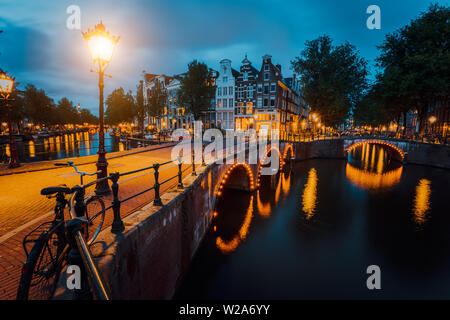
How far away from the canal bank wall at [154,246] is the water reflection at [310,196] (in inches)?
350

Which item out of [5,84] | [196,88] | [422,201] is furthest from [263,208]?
[196,88]

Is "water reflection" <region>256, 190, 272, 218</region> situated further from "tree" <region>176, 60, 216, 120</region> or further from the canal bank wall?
"tree" <region>176, 60, 216, 120</region>

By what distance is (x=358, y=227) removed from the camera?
13773mm

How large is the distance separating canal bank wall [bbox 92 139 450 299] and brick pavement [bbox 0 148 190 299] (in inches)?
32.9

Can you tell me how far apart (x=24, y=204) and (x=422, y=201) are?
24.6m

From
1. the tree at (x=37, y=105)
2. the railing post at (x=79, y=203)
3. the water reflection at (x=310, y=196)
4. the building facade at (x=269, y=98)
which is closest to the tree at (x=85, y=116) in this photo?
the tree at (x=37, y=105)

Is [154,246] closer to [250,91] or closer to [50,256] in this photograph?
[50,256]

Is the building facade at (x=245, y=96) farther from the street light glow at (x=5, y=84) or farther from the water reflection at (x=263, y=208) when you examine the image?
the street light glow at (x=5, y=84)

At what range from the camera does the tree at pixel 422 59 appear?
2694 centimetres

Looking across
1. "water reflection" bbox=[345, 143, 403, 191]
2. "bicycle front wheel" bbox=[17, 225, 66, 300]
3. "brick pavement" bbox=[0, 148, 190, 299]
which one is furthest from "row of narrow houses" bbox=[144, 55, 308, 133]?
"bicycle front wheel" bbox=[17, 225, 66, 300]

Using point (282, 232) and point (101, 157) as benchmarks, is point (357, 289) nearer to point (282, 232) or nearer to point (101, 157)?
point (282, 232)

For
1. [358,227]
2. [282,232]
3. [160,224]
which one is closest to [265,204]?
[282,232]

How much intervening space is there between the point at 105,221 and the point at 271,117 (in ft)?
130

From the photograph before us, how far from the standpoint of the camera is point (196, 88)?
35281 mm
